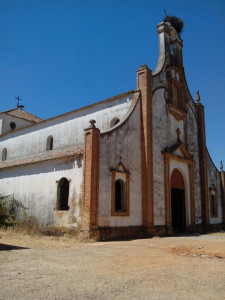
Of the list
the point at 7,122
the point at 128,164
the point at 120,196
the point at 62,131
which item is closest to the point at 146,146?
the point at 128,164

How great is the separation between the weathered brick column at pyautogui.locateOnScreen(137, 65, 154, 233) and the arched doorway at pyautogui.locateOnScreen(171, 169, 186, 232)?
449 cm

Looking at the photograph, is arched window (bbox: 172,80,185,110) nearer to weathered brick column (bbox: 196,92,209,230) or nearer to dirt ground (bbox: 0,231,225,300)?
weathered brick column (bbox: 196,92,209,230)

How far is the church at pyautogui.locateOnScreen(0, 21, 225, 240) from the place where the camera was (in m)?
15.5

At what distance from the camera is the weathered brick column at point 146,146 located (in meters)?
17.6

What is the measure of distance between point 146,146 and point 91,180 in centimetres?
516

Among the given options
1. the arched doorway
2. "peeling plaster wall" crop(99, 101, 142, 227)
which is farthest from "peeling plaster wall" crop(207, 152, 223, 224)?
"peeling plaster wall" crop(99, 101, 142, 227)

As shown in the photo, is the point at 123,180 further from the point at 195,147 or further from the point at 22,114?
the point at 22,114

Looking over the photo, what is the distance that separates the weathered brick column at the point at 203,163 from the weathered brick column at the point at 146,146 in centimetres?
806

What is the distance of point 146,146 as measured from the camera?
1828cm

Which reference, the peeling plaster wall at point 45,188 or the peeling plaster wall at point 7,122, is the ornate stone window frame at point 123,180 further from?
the peeling plaster wall at point 7,122

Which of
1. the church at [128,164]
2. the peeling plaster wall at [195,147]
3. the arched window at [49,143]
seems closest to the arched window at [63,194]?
the church at [128,164]

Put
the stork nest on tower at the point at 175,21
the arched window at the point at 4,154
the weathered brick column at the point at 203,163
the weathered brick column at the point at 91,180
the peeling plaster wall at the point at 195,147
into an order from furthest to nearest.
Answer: the arched window at the point at 4,154 < the stork nest on tower at the point at 175,21 < the weathered brick column at the point at 203,163 < the peeling plaster wall at the point at 195,147 < the weathered brick column at the point at 91,180

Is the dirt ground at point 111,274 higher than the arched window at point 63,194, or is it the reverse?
the arched window at point 63,194

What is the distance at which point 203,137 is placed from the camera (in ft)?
84.0
